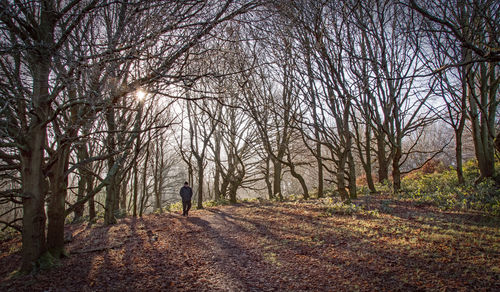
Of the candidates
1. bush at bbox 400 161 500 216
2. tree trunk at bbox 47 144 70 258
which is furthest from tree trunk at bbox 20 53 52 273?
bush at bbox 400 161 500 216

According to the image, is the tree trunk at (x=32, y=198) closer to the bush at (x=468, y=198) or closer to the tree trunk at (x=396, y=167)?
the bush at (x=468, y=198)

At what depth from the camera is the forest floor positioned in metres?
3.19

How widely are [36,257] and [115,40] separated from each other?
4.07 metres

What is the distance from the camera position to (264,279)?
11.9ft

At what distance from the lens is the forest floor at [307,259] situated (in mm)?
3193

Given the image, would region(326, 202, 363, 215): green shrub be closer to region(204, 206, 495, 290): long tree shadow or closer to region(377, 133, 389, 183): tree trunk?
region(204, 206, 495, 290): long tree shadow

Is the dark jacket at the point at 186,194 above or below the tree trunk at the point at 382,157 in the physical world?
below

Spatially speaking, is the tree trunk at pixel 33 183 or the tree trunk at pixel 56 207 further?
the tree trunk at pixel 56 207

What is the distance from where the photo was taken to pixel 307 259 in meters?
4.13

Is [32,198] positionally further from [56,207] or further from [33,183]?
[56,207]

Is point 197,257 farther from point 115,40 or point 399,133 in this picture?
point 399,133

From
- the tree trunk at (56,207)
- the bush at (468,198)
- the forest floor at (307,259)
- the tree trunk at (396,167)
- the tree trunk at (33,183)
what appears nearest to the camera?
the forest floor at (307,259)

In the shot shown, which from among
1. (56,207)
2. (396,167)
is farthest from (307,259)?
(396,167)

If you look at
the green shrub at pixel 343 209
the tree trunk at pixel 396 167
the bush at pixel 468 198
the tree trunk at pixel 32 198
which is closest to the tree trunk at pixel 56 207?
the tree trunk at pixel 32 198
